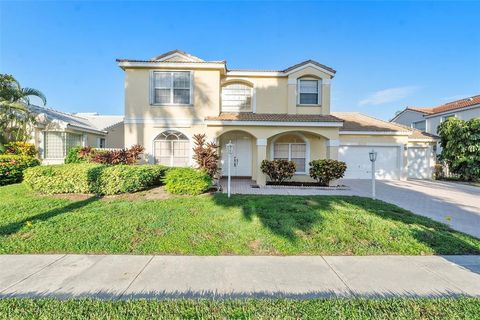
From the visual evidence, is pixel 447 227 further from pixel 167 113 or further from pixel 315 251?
pixel 167 113

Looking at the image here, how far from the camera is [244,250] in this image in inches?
187

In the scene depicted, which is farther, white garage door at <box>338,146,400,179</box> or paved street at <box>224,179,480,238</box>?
white garage door at <box>338,146,400,179</box>

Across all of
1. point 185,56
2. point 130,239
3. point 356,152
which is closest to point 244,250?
point 130,239

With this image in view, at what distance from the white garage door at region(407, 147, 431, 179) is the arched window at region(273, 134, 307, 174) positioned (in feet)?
28.6

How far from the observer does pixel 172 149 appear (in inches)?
504

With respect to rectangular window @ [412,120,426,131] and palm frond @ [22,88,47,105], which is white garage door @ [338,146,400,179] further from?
palm frond @ [22,88,47,105]

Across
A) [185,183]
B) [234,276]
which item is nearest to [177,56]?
[185,183]

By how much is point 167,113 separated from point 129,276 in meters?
10.1

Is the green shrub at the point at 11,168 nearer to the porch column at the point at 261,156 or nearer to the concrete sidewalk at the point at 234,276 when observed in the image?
→ the concrete sidewalk at the point at 234,276

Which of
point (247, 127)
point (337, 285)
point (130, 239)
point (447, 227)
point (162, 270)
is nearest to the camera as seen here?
point (337, 285)

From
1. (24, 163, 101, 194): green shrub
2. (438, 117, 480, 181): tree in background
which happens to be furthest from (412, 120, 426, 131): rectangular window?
(24, 163, 101, 194): green shrub

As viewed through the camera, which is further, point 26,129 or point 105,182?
point 26,129

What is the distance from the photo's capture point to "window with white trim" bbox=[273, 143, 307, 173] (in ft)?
44.5

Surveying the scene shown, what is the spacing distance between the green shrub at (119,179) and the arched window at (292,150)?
7481mm
